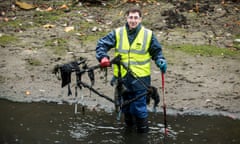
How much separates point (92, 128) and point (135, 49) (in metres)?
1.50

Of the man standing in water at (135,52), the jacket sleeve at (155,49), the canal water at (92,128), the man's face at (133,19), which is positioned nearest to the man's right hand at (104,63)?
the man standing in water at (135,52)

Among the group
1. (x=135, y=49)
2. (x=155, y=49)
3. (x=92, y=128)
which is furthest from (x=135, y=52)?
(x=92, y=128)

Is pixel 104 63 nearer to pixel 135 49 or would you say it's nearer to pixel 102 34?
pixel 135 49

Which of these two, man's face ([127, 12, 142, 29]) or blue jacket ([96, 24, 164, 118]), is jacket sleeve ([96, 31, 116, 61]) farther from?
man's face ([127, 12, 142, 29])

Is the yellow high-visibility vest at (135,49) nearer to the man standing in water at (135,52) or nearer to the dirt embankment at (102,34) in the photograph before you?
the man standing in water at (135,52)

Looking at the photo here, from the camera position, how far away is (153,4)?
1335cm

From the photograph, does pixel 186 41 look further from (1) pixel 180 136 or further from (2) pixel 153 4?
(1) pixel 180 136

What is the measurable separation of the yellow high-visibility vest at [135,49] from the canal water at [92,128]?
1047mm

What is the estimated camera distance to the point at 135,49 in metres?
5.98

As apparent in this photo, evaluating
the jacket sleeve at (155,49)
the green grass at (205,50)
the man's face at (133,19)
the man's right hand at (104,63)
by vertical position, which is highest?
the man's face at (133,19)

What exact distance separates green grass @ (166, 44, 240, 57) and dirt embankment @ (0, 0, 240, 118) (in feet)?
0.65

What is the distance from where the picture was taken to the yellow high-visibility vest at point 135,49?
598 centimetres

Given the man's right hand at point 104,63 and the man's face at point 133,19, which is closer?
the man's right hand at point 104,63

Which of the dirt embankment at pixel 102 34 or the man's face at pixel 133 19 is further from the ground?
the man's face at pixel 133 19
